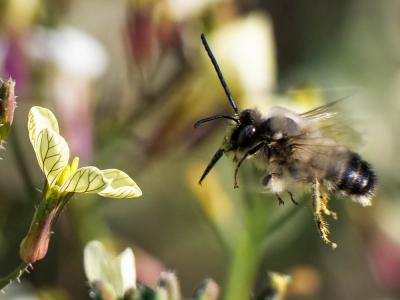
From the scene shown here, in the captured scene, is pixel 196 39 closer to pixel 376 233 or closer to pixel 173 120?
pixel 173 120

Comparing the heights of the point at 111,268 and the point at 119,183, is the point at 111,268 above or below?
below

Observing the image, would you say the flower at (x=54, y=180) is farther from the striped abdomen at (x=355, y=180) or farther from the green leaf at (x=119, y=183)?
the striped abdomen at (x=355, y=180)

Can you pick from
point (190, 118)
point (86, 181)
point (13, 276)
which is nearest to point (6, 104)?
point (86, 181)

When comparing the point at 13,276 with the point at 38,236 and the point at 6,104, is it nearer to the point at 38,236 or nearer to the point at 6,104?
the point at 38,236

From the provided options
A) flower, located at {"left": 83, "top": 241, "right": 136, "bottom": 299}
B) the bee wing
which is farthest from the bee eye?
flower, located at {"left": 83, "top": 241, "right": 136, "bottom": 299}

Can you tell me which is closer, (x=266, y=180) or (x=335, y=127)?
(x=266, y=180)

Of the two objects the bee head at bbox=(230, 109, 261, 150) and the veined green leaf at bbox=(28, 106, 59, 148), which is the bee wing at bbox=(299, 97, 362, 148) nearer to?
the bee head at bbox=(230, 109, 261, 150)
